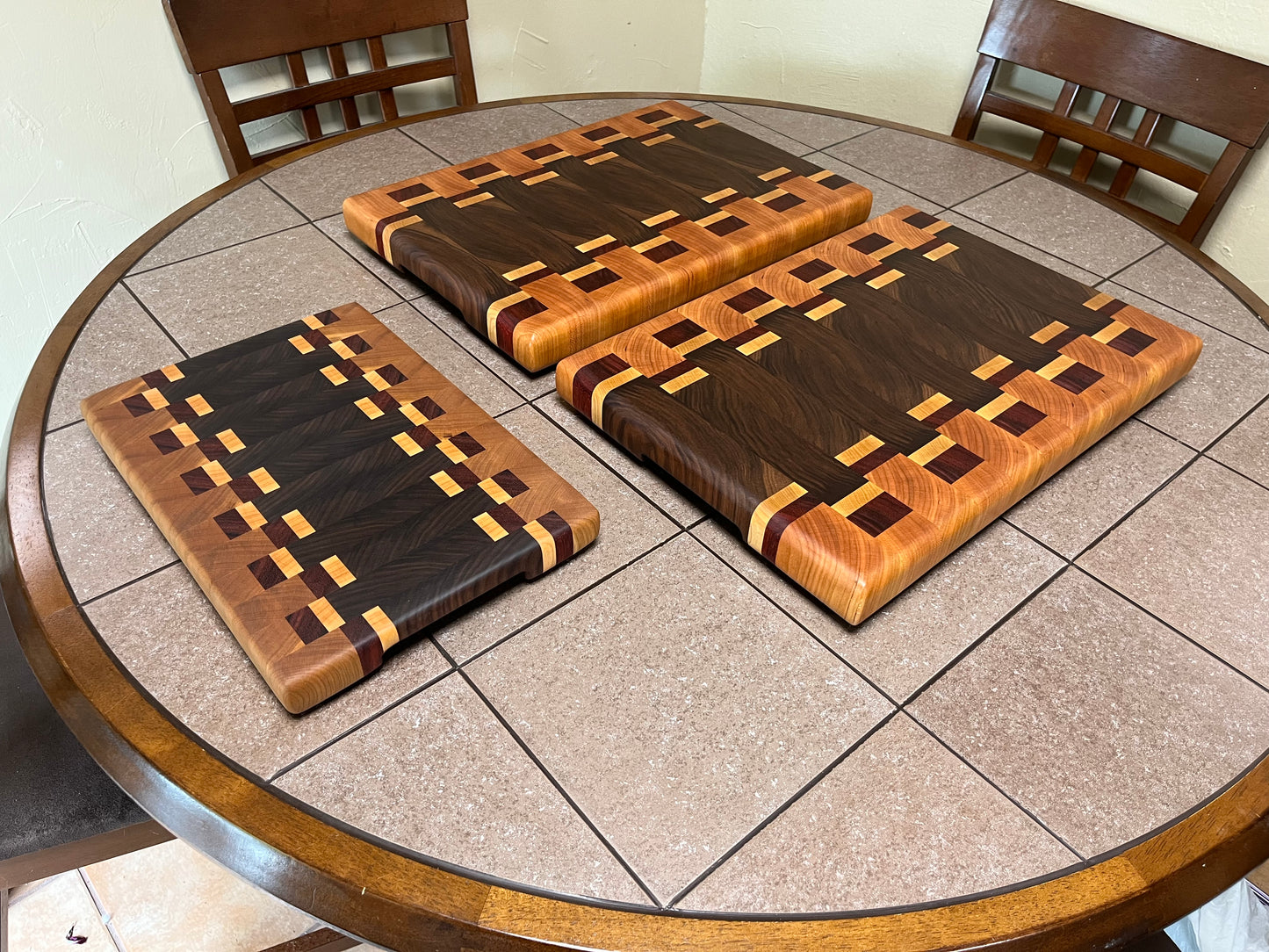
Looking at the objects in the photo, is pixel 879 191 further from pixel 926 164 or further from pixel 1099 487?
pixel 1099 487

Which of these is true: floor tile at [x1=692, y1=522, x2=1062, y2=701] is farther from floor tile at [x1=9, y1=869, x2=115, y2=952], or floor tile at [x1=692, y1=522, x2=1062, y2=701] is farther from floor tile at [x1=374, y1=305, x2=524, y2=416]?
floor tile at [x1=9, y1=869, x2=115, y2=952]

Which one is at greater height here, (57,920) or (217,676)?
(217,676)

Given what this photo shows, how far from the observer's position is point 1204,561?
88 cm

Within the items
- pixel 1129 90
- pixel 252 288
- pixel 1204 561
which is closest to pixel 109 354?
pixel 252 288

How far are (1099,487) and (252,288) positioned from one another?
1.04 meters

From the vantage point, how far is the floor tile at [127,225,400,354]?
3.62 ft

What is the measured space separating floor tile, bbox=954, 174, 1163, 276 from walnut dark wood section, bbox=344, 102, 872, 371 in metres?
0.27

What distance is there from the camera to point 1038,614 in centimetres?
82

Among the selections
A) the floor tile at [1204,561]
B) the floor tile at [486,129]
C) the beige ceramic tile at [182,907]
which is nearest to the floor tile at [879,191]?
the floor tile at [486,129]

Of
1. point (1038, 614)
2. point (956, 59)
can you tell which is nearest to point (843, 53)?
point (956, 59)

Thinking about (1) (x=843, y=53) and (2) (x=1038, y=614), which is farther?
(1) (x=843, y=53)

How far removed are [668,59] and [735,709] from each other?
7.45ft

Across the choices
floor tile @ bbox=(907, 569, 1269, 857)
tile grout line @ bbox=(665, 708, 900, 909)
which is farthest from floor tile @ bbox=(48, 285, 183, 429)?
floor tile @ bbox=(907, 569, 1269, 857)

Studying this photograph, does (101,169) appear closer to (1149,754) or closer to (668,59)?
(668,59)
